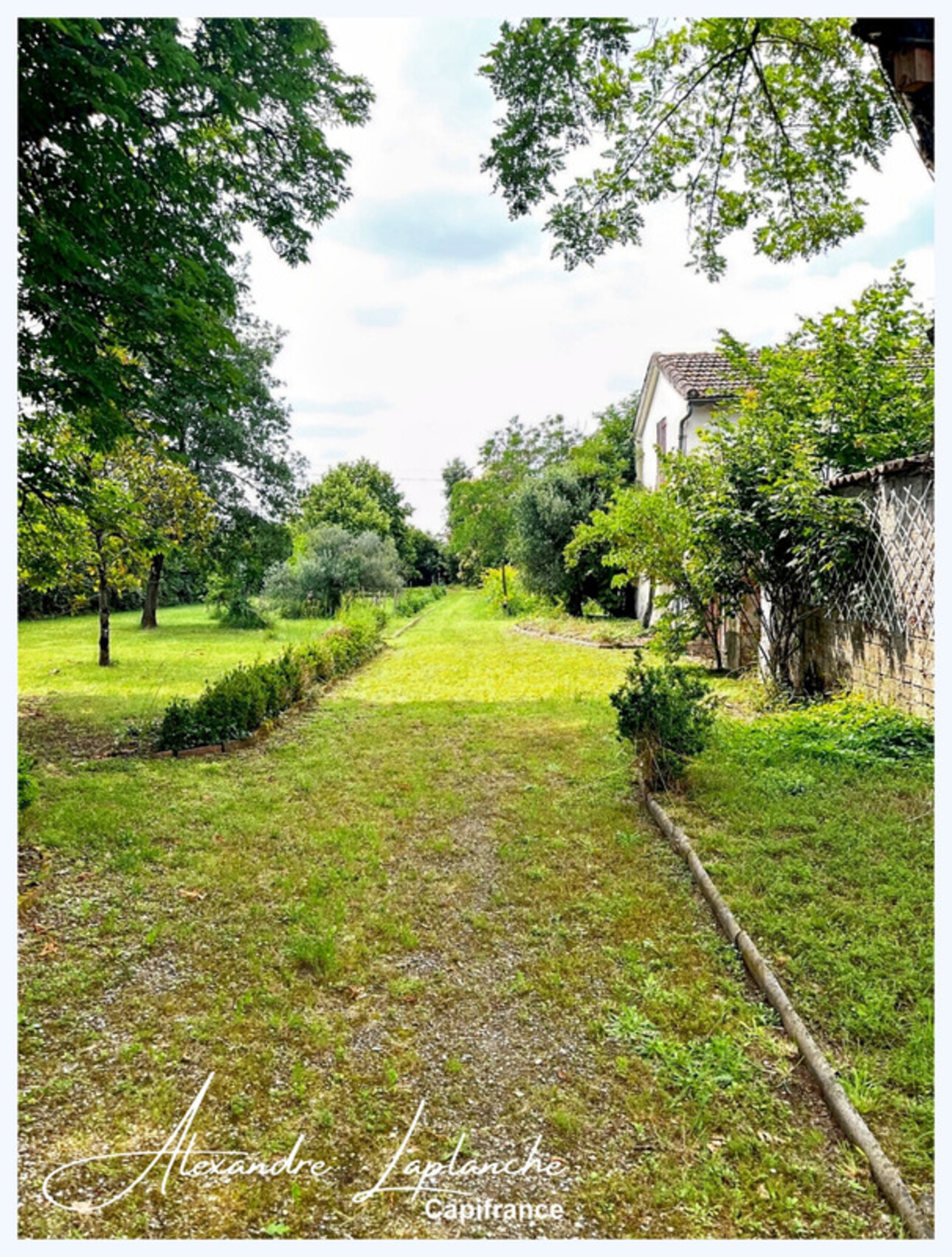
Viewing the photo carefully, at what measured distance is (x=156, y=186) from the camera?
15.4 feet

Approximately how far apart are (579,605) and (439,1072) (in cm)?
1829

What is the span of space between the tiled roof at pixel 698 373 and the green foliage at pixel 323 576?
436 inches

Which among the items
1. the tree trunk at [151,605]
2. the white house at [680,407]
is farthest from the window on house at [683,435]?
the tree trunk at [151,605]

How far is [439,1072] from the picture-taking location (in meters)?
2.62

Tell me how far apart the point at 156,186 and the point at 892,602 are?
23.5ft

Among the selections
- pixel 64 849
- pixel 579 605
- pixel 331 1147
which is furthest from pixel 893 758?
pixel 579 605

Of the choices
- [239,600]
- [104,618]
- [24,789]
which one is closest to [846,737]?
[24,789]

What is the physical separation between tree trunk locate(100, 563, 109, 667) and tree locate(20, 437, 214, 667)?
0.7 inches

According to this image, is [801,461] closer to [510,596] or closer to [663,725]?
[663,725]

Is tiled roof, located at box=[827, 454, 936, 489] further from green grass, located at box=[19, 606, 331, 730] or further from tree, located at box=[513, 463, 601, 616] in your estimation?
tree, located at box=[513, 463, 601, 616]

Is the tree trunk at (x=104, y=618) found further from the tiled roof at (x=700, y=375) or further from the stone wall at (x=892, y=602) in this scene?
the stone wall at (x=892, y=602)

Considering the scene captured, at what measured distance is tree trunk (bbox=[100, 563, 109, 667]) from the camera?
1224cm

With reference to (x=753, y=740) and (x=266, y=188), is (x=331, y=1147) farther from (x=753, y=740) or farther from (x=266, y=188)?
(x=266, y=188)

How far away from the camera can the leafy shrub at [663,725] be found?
5621mm
